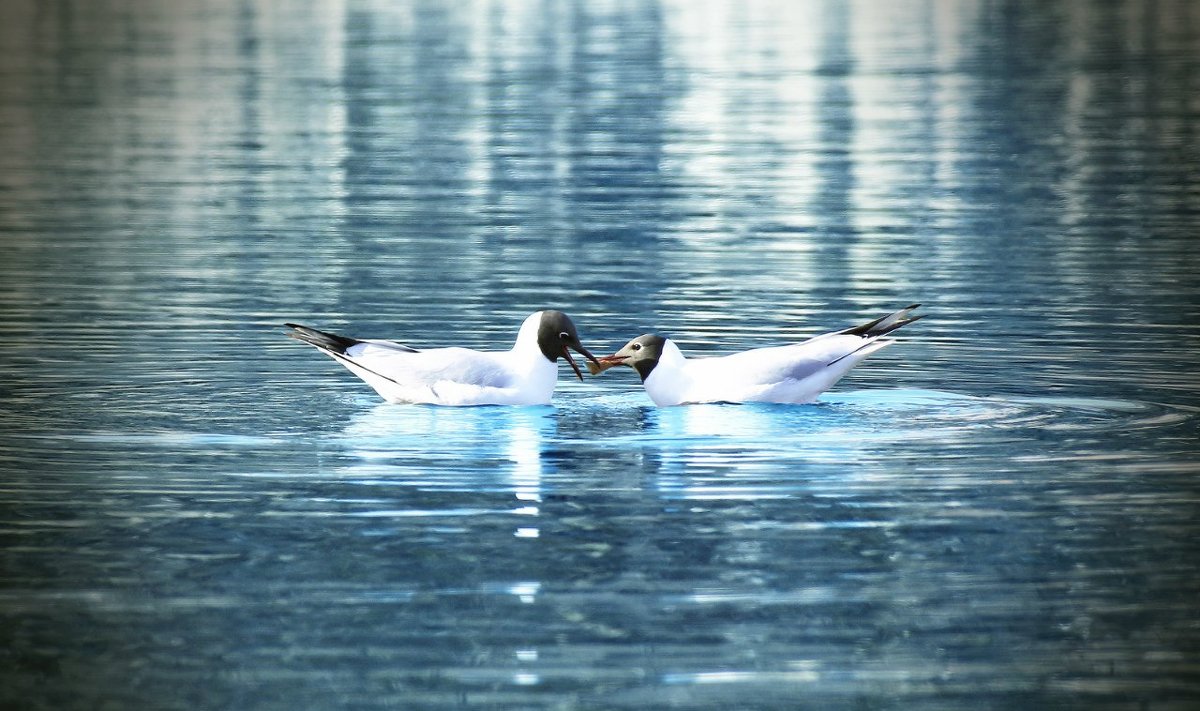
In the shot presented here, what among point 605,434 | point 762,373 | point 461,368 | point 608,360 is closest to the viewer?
point 605,434

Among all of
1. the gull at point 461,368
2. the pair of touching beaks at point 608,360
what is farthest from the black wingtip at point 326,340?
the pair of touching beaks at point 608,360

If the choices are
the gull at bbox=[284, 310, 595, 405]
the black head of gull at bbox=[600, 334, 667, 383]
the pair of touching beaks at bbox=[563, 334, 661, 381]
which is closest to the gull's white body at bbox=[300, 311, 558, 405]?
the gull at bbox=[284, 310, 595, 405]

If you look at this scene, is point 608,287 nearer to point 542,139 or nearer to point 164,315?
point 164,315

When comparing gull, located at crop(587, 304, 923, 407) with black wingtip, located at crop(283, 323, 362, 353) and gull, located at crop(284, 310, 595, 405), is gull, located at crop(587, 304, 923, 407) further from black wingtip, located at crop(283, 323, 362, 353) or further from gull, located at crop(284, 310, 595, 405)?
black wingtip, located at crop(283, 323, 362, 353)

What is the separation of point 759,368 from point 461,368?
79.5 inches

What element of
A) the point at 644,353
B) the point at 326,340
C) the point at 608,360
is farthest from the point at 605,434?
the point at 326,340

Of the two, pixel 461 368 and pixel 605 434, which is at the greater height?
pixel 461 368

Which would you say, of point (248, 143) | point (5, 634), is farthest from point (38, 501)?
point (248, 143)

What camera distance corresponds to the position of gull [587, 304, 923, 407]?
48.5 ft

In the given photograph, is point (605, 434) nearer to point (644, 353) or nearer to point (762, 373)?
point (644, 353)

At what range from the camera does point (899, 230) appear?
25.6 m

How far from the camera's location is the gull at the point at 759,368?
14.8 metres

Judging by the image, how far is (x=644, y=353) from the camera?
15156mm

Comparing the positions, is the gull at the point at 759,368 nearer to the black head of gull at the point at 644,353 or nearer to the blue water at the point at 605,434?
the black head of gull at the point at 644,353
